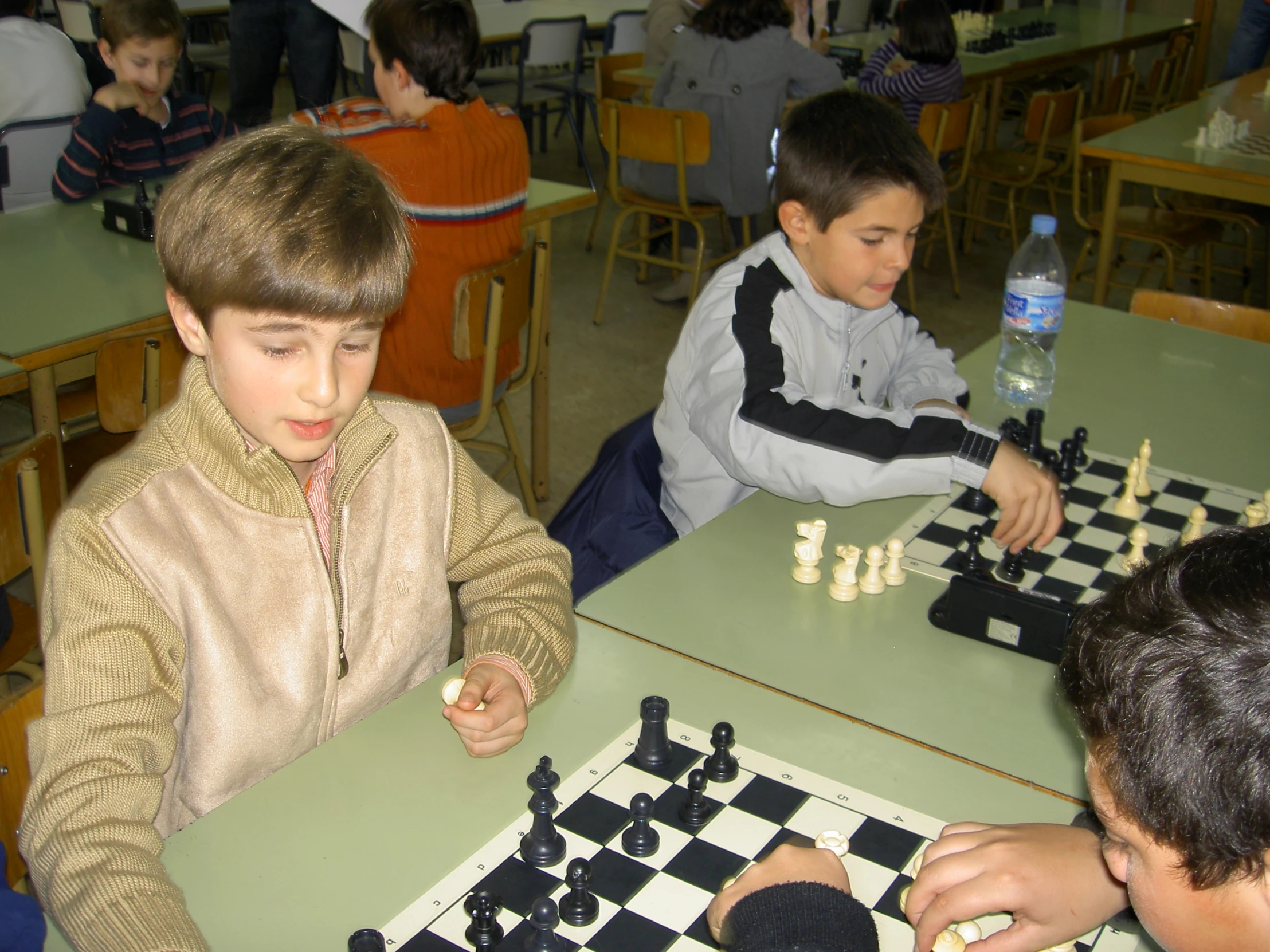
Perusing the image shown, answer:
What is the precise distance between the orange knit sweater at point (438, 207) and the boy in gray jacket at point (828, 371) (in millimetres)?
960

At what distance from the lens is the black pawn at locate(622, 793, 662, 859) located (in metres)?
0.99

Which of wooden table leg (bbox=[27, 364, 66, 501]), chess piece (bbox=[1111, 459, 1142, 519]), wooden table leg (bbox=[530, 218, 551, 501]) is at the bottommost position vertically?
wooden table leg (bbox=[530, 218, 551, 501])

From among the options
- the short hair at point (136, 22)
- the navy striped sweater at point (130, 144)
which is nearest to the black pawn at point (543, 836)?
the navy striped sweater at point (130, 144)

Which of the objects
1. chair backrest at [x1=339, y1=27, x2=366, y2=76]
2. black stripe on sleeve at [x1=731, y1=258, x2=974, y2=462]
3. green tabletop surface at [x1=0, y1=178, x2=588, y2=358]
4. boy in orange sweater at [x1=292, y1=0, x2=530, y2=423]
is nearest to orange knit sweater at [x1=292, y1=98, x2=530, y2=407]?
boy in orange sweater at [x1=292, y1=0, x2=530, y2=423]

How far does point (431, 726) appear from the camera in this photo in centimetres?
117

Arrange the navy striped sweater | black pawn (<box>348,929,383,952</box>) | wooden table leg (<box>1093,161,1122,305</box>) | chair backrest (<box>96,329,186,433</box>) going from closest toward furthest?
black pawn (<box>348,929,383,952</box>)
chair backrest (<box>96,329,186,433</box>)
the navy striped sweater
wooden table leg (<box>1093,161,1122,305</box>)

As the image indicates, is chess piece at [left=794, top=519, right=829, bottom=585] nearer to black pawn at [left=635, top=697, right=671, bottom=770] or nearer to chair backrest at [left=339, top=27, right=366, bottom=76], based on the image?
black pawn at [left=635, top=697, right=671, bottom=770]

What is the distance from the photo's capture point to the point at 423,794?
3.52 feet

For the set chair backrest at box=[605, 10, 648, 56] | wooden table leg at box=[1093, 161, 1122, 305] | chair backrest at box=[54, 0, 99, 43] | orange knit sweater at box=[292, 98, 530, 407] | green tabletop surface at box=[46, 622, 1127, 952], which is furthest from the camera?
chair backrest at box=[605, 10, 648, 56]

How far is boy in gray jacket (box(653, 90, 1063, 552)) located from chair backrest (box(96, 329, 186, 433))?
3.20 feet

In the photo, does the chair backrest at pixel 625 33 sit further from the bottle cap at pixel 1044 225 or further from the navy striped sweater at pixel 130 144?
the bottle cap at pixel 1044 225

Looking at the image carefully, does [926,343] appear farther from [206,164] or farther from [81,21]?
[81,21]

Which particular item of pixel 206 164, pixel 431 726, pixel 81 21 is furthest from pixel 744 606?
pixel 81 21

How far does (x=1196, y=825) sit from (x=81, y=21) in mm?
7117
